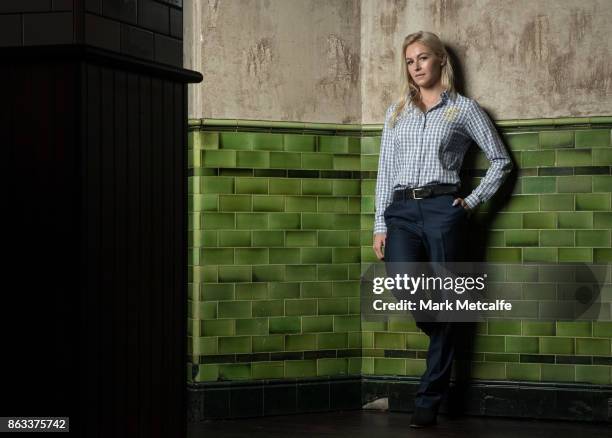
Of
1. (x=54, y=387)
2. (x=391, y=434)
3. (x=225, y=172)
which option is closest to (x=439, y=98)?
(x=225, y=172)

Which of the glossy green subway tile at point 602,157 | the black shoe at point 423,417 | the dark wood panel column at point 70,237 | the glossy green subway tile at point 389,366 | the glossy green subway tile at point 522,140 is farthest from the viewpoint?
the glossy green subway tile at point 389,366

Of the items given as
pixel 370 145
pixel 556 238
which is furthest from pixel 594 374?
pixel 370 145

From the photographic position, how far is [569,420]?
5320mm

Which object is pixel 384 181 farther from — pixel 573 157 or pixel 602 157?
pixel 602 157

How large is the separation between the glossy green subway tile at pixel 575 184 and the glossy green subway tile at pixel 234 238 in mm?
1587

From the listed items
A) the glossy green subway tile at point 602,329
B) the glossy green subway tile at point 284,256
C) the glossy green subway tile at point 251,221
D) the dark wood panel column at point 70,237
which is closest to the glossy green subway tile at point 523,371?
the glossy green subway tile at point 602,329

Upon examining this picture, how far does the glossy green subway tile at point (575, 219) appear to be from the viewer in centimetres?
533

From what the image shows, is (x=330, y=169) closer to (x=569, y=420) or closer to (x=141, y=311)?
(x=569, y=420)

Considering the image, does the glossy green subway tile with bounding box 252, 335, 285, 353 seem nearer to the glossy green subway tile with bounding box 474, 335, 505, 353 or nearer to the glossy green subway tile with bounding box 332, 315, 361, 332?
the glossy green subway tile with bounding box 332, 315, 361, 332

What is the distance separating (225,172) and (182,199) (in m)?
1.84

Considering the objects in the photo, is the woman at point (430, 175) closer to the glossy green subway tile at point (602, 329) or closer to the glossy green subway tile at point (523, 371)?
the glossy green subway tile at point (523, 371)

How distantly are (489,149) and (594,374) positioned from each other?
124cm

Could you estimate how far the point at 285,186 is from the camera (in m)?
5.48

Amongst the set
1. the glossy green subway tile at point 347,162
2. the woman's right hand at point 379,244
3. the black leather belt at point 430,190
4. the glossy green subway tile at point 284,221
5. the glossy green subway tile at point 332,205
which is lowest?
the woman's right hand at point 379,244
